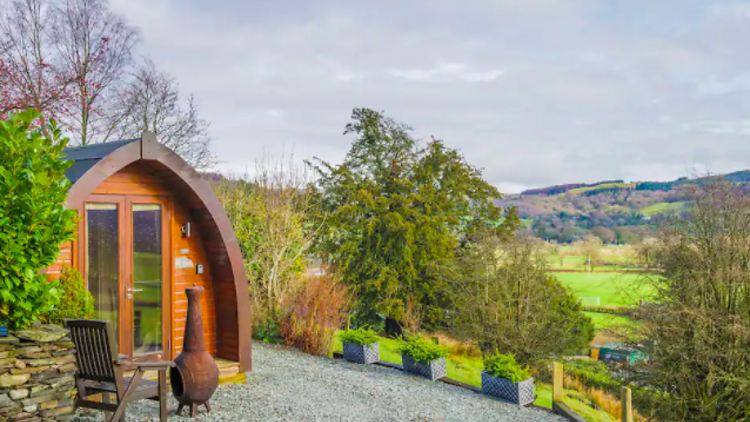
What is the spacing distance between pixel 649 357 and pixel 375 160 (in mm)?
12942

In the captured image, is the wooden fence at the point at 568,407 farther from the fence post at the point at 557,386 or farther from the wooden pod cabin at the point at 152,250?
the wooden pod cabin at the point at 152,250

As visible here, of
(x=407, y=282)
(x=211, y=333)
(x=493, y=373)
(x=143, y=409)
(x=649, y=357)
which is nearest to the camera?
(x=143, y=409)

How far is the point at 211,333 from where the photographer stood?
839cm

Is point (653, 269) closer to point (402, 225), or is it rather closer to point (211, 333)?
point (402, 225)

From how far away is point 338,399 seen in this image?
315 inches

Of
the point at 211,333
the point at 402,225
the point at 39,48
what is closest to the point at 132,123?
the point at 39,48

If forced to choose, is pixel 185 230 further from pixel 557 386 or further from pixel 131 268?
pixel 557 386

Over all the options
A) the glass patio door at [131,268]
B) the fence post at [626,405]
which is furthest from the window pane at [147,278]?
the fence post at [626,405]

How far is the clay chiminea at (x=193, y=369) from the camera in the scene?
6.26 m

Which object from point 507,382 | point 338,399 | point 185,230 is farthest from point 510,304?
point 185,230

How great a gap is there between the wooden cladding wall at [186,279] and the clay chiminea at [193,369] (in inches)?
66.3

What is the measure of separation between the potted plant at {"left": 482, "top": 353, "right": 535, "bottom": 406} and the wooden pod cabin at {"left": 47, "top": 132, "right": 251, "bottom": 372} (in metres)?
3.61

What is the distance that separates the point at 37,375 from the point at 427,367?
6359 mm

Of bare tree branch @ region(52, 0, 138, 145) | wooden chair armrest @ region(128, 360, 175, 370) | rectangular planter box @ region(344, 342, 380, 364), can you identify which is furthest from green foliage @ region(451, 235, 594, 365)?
bare tree branch @ region(52, 0, 138, 145)
